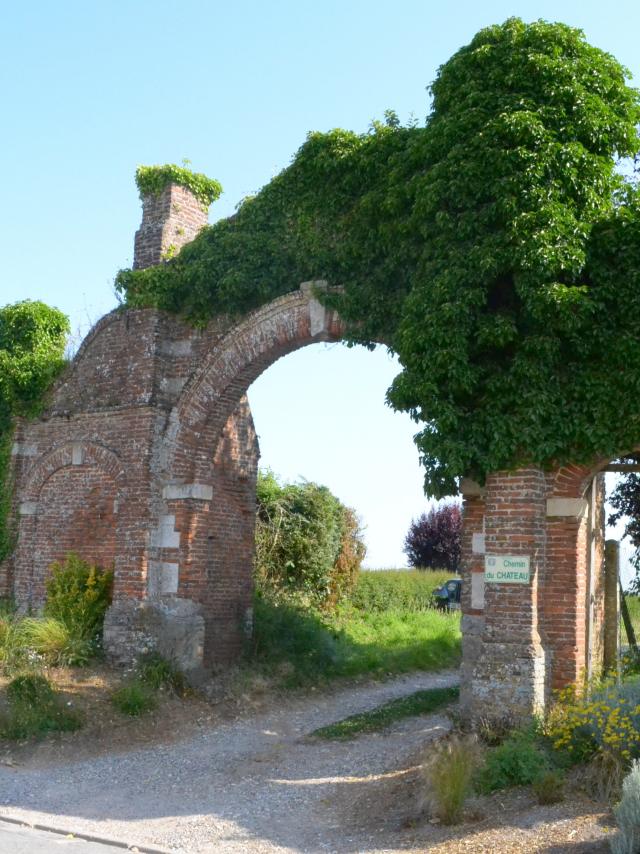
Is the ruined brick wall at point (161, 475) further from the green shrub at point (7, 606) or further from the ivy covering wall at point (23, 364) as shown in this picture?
the ivy covering wall at point (23, 364)

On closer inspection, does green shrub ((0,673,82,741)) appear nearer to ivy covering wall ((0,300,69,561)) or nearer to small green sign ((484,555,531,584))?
ivy covering wall ((0,300,69,561))

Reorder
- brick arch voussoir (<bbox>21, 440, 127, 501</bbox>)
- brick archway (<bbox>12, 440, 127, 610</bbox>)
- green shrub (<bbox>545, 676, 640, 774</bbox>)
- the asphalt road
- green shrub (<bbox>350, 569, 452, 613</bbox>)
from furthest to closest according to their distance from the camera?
green shrub (<bbox>350, 569, 452, 613</bbox>), brick archway (<bbox>12, 440, 127, 610</bbox>), brick arch voussoir (<bbox>21, 440, 127, 501</bbox>), green shrub (<bbox>545, 676, 640, 774</bbox>), the asphalt road

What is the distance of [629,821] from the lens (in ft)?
18.2

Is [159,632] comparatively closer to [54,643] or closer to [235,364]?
[54,643]

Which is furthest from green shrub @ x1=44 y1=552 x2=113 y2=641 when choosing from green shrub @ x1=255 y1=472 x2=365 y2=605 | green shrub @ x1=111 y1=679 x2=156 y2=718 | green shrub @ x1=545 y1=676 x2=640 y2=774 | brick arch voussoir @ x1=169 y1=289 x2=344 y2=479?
green shrub @ x1=545 y1=676 x2=640 y2=774

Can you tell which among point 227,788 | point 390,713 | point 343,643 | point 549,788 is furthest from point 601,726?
point 343,643

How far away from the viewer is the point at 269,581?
17.8m

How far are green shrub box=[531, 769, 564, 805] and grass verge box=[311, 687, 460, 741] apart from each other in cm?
400

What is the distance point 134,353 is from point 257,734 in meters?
5.57

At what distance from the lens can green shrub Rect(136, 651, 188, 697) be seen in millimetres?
11438

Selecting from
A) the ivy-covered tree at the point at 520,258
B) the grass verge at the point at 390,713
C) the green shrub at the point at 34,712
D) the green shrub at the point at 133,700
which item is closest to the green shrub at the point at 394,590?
the grass verge at the point at 390,713

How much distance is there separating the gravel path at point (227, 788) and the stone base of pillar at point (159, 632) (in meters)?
1.20

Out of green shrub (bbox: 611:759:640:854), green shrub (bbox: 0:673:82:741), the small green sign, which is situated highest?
the small green sign

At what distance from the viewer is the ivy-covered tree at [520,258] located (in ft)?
28.5
